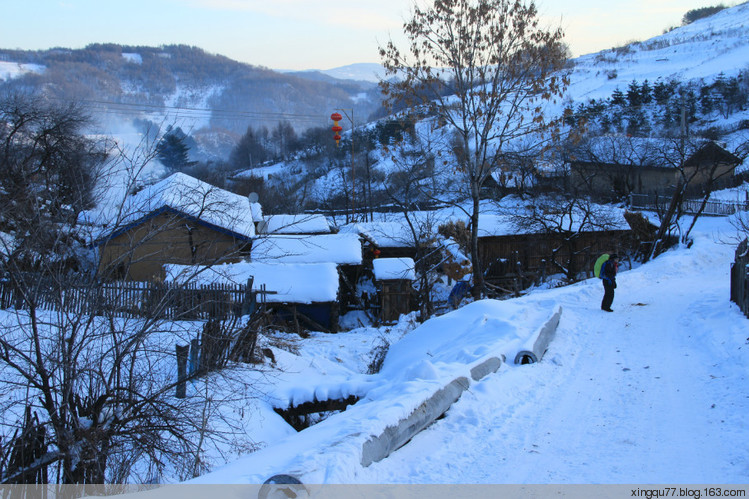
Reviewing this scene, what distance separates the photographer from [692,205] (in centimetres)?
3991

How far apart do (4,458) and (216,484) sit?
2357mm

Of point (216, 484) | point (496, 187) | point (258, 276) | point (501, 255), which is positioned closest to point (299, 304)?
point (258, 276)

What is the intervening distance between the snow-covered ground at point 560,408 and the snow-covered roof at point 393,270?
37.3 ft

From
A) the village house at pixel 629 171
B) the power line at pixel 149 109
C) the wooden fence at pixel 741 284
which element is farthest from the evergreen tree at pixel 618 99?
the wooden fence at pixel 741 284

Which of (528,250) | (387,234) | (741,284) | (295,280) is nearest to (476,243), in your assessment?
(741,284)

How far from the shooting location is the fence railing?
37188mm

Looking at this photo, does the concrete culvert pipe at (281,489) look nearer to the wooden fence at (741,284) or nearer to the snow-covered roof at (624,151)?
the wooden fence at (741,284)

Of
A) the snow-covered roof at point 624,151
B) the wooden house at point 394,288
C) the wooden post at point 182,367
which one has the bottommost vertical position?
the wooden house at point 394,288

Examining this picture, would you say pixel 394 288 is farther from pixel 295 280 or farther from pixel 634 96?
pixel 634 96

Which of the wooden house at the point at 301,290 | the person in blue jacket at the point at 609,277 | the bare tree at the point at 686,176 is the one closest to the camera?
the person in blue jacket at the point at 609,277

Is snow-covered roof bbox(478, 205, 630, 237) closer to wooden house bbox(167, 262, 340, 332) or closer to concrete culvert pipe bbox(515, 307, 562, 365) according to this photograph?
wooden house bbox(167, 262, 340, 332)

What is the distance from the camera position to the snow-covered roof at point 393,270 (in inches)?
925

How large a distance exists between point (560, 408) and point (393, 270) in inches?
693

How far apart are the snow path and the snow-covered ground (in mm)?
18
